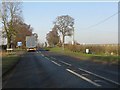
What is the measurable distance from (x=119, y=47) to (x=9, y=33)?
35.6 metres

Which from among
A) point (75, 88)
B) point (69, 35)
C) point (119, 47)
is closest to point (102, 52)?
point (119, 47)

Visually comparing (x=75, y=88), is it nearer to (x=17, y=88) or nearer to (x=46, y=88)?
(x=46, y=88)

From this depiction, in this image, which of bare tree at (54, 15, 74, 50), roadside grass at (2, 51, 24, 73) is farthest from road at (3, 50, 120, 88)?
bare tree at (54, 15, 74, 50)

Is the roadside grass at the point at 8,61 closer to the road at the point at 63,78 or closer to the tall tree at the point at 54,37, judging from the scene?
the road at the point at 63,78

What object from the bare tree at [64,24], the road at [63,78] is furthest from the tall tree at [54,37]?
the road at [63,78]

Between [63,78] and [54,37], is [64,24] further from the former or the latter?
[63,78]

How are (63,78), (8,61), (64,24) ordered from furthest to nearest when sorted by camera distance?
(64,24), (8,61), (63,78)

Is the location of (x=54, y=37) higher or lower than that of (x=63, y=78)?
higher

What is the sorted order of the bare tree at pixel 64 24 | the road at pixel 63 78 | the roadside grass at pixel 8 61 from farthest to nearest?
the bare tree at pixel 64 24
the roadside grass at pixel 8 61
the road at pixel 63 78

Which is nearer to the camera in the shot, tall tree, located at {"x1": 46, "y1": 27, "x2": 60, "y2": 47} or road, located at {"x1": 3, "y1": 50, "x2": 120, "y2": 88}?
road, located at {"x1": 3, "y1": 50, "x2": 120, "y2": 88}

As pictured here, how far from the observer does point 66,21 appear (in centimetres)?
12356

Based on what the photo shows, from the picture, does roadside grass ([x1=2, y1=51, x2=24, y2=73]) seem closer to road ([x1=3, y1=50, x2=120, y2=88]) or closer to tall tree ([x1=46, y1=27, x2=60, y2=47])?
road ([x1=3, y1=50, x2=120, y2=88])

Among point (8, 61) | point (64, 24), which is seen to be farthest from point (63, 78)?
point (64, 24)

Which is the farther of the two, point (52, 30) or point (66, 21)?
point (52, 30)
